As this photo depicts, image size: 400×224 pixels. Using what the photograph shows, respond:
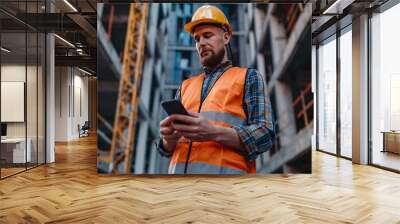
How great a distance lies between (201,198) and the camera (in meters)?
→ 5.07

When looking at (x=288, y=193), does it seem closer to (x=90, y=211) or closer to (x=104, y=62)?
(x=90, y=211)

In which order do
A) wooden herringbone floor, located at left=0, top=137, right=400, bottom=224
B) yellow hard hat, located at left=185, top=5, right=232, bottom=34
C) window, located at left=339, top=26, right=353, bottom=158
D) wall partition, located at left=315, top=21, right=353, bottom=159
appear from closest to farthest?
wooden herringbone floor, located at left=0, top=137, right=400, bottom=224
yellow hard hat, located at left=185, top=5, right=232, bottom=34
window, located at left=339, top=26, right=353, bottom=158
wall partition, located at left=315, top=21, right=353, bottom=159

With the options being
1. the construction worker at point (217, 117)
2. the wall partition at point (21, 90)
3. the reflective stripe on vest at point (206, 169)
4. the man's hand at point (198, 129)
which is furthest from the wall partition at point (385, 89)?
the wall partition at point (21, 90)

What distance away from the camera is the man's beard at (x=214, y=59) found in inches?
251

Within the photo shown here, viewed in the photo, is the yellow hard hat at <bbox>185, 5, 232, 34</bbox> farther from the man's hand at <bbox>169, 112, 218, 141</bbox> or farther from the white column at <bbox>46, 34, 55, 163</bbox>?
the white column at <bbox>46, 34, 55, 163</bbox>

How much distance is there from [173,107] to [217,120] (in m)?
0.76

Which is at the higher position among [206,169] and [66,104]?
[66,104]

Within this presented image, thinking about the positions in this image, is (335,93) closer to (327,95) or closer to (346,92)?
(327,95)

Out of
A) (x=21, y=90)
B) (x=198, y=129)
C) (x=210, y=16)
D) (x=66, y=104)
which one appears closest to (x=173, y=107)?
(x=198, y=129)

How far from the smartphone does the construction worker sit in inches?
2.7

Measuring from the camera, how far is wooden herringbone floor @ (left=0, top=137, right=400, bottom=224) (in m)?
4.14

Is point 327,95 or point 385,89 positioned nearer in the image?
point 385,89

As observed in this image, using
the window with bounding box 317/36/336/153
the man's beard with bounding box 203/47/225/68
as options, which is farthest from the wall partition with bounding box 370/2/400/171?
the man's beard with bounding box 203/47/225/68

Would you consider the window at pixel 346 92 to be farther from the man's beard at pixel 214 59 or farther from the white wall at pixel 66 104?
the white wall at pixel 66 104
